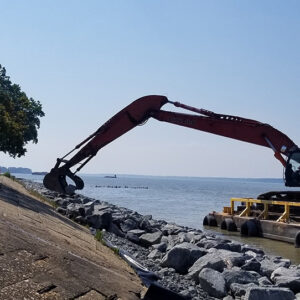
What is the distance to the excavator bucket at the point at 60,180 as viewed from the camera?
73.5 feet

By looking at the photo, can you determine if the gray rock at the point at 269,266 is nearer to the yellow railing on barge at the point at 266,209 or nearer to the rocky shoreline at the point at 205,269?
the rocky shoreline at the point at 205,269

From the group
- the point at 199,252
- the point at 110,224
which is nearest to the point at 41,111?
the point at 110,224

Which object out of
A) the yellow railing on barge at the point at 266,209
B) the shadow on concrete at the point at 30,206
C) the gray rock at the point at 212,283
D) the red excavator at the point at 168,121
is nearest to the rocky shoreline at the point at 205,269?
the gray rock at the point at 212,283

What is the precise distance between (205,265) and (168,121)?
44.6ft

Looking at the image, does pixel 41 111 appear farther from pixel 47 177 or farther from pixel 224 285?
pixel 224 285

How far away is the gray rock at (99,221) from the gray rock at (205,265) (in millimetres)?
4764

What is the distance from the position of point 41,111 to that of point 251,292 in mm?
29245

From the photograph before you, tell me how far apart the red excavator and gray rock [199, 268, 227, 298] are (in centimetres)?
1292

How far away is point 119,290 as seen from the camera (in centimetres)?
519

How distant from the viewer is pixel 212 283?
25.0 ft

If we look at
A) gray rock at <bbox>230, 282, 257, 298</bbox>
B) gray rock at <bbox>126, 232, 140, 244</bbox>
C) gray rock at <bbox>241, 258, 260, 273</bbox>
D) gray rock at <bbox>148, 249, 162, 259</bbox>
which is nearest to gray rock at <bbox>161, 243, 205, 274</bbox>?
gray rock at <bbox>241, 258, 260, 273</bbox>

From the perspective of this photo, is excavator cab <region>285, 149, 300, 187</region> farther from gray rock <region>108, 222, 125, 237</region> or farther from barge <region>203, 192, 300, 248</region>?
gray rock <region>108, 222, 125, 237</region>

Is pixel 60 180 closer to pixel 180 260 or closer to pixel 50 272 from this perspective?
pixel 180 260

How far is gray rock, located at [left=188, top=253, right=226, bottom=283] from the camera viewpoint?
848 cm
